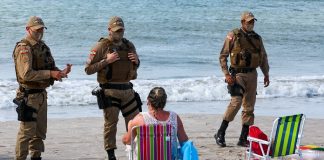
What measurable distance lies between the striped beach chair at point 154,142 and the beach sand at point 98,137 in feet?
8.60

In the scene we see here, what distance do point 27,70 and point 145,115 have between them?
1.43 meters

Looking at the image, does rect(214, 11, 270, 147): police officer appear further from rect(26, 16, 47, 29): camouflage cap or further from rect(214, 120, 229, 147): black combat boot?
rect(26, 16, 47, 29): camouflage cap

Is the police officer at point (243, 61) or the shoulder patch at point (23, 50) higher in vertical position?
the shoulder patch at point (23, 50)

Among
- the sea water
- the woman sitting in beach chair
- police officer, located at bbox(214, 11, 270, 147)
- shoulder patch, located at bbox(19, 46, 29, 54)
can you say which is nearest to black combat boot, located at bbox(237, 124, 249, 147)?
police officer, located at bbox(214, 11, 270, 147)

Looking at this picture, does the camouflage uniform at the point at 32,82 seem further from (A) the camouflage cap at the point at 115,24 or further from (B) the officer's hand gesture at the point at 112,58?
(A) the camouflage cap at the point at 115,24

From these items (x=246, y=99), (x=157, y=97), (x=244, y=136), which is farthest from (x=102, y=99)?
(x=244, y=136)

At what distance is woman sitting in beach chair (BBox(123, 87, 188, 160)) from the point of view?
7.35 meters

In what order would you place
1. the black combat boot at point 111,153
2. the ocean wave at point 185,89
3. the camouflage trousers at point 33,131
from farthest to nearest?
A: the ocean wave at point 185,89 → the black combat boot at point 111,153 → the camouflage trousers at point 33,131

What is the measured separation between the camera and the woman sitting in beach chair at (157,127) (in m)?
7.35

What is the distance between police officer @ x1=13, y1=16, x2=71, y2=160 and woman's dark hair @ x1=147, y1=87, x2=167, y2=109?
51.0 inches

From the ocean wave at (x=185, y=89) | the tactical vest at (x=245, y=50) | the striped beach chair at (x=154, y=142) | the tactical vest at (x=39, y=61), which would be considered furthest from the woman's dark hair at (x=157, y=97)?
the ocean wave at (x=185, y=89)

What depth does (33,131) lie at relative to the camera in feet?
27.9

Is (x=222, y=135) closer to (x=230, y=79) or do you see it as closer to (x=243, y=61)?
(x=230, y=79)

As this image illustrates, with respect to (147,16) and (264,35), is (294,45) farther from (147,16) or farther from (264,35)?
(147,16)
